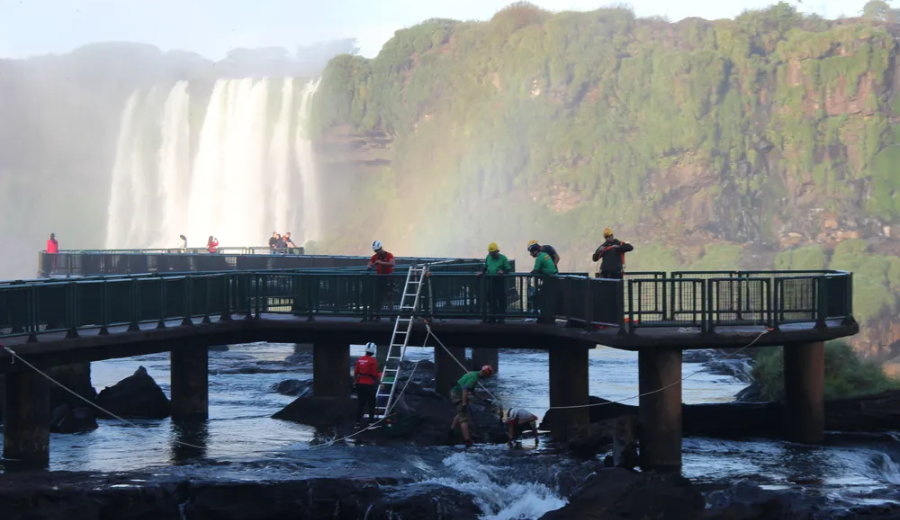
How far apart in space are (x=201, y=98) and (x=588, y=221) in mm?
42317

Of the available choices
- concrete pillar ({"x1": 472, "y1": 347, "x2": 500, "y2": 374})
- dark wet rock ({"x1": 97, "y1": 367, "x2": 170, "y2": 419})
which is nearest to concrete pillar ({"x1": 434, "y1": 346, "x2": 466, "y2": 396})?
concrete pillar ({"x1": 472, "y1": 347, "x2": 500, "y2": 374})

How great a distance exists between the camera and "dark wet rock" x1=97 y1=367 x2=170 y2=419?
30.6 m

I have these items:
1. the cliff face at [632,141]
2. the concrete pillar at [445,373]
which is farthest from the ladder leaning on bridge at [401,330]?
the cliff face at [632,141]

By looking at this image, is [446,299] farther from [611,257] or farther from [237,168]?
[237,168]

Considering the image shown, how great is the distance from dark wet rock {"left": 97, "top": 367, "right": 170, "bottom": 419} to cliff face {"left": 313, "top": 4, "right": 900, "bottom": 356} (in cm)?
7533

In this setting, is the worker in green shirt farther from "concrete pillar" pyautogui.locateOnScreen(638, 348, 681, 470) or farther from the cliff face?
the cliff face

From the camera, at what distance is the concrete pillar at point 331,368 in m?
29.2

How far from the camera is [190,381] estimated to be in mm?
30359

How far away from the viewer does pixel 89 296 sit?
24391 mm

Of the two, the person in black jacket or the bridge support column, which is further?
the bridge support column

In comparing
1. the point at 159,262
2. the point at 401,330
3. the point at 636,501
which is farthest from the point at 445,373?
the point at 159,262

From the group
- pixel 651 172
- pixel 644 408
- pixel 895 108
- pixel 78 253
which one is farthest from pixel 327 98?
pixel 644 408

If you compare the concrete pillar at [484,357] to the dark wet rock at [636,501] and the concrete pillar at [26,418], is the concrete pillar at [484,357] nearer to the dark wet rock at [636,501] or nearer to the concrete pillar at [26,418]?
the concrete pillar at [26,418]

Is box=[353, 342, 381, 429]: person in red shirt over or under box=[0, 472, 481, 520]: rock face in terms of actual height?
over
